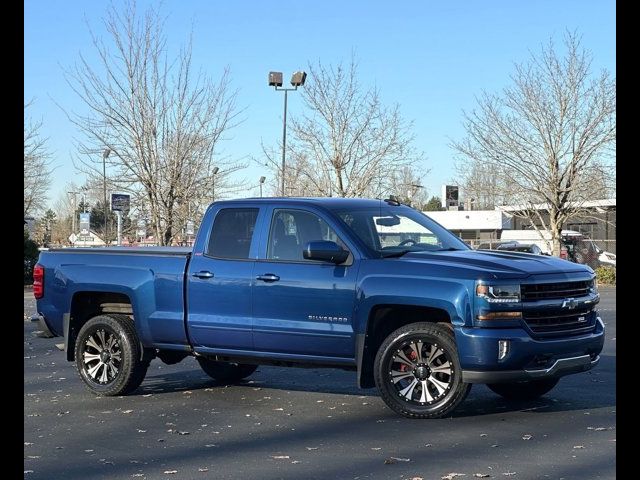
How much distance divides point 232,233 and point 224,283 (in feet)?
1.83

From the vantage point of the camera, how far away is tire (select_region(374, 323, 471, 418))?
28.4ft

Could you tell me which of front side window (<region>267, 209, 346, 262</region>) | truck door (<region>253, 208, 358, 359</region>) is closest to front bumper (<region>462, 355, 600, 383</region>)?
truck door (<region>253, 208, 358, 359</region>)

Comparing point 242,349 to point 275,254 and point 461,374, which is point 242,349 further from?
point 461,374

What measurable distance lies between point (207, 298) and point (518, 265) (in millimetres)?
2972

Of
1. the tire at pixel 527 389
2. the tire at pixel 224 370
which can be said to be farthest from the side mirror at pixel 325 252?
the tire at pixel 224 370

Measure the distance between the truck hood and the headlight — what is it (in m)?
0.09

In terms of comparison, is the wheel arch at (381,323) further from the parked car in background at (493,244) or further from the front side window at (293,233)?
the parked car in background at (493,244)

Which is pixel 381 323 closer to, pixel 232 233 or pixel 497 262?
pixel 497 262

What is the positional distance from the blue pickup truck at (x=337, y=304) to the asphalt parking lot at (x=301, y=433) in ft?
1.39

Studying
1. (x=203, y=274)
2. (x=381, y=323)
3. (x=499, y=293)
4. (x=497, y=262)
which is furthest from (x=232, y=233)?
(x=499, y=293)

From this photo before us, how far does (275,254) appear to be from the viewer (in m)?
9.62

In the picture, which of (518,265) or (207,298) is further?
(207,298)

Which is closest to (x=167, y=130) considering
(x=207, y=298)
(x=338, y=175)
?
(x=338, y=175)

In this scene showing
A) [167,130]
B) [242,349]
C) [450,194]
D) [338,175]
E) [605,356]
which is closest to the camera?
[242,349]
